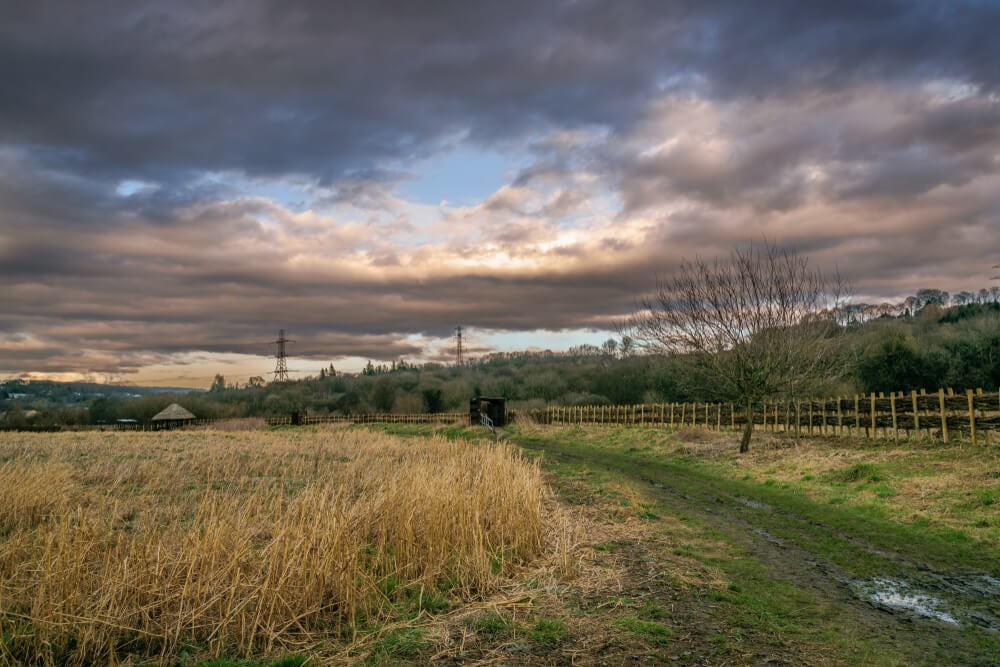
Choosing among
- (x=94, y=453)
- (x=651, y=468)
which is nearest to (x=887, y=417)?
(x=651, y=468)

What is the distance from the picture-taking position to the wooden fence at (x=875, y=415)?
16375 millimetres

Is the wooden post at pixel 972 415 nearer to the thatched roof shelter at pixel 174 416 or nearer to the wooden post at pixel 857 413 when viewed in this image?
the wooden post at pixel 857 413

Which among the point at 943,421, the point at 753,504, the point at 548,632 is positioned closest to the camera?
the point at 548,632

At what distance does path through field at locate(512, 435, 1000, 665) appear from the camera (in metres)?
4.91

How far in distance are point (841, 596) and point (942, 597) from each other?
114 cm

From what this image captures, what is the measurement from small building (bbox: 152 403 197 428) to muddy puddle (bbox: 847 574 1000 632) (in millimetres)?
75372

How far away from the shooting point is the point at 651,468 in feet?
65.4

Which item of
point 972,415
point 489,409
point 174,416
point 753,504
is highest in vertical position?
point 972,415

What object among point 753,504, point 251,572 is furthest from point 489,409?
point 251,572

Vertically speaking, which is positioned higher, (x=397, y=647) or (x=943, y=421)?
(x=943, y=421)

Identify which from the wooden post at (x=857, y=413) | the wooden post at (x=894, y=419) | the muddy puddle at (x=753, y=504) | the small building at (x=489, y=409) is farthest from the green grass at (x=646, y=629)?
the small building at (x=489, y=409)

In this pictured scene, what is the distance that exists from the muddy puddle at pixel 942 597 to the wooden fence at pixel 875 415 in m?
11.4

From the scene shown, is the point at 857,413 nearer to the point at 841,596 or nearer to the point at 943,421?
the point at 943,421

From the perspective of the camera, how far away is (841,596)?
251 inches
